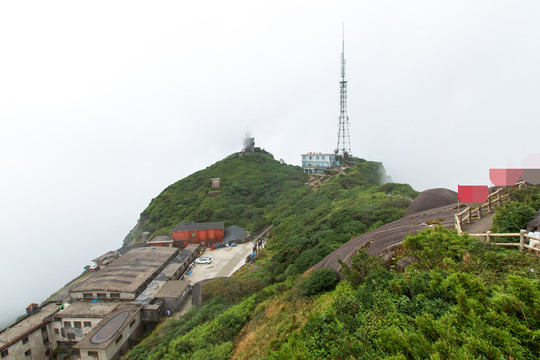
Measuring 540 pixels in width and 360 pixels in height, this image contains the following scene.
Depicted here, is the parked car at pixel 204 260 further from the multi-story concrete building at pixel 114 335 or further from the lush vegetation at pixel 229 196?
the lush vegetation at pixel 229 196

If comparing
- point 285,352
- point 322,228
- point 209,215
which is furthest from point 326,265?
point 209,215

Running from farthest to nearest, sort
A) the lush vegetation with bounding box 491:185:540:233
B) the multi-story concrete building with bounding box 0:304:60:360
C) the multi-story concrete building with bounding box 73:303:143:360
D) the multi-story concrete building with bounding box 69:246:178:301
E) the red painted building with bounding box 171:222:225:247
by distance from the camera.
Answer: the red painted building with bounding box 171:222:225:247 < the multi-story concrete building with bounding box 69:246:178:301 < the multi-story concrete building with bounding box 0:304:60:360 < the multi-story concrete building with bounding box 73:303:143:360 < the lush vegetation with bounding box 491:185:540:233

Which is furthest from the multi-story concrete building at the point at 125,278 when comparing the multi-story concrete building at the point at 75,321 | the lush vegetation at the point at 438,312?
the lush vegetation at the point at 438,312

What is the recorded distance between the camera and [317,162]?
2719 inches

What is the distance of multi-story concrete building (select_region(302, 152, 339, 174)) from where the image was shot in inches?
2613

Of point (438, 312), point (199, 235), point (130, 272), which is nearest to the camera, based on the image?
point (438, 312)

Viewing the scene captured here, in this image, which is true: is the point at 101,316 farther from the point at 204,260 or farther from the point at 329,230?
the point at 329,230

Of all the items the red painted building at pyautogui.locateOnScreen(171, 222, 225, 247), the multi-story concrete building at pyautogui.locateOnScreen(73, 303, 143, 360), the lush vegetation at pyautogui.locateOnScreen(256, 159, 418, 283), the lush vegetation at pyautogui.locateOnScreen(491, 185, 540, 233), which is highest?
the lush vegetation at pyautogui.locateOnScreen(491, 185, 540, 233)

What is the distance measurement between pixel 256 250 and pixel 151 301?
13708mm

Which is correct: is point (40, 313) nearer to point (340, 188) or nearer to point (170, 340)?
point (170, 340)

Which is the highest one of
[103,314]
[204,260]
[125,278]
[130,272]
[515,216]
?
[515,216]

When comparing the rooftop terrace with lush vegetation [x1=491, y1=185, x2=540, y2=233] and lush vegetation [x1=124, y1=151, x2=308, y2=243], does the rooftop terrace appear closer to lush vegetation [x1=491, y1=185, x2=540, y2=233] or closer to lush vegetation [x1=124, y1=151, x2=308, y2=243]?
lush vegetation [x1=124, y1=151, x2=308, y2=243]

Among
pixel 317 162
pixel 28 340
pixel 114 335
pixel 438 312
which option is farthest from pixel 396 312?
pixel 317 162

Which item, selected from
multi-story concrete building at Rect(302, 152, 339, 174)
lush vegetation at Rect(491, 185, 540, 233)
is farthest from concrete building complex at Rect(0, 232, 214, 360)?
multi-story concrete building at Rect(302, 152, 339, 174)
